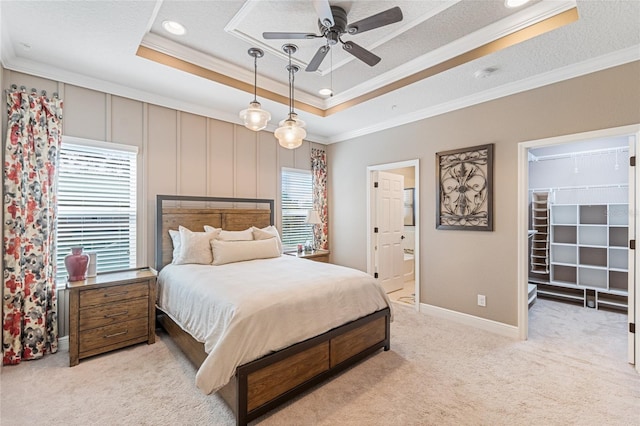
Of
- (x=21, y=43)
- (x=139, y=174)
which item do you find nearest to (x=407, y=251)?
(x=139, y=174)

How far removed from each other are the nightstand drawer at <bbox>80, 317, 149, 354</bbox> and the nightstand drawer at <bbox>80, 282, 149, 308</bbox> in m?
0.25

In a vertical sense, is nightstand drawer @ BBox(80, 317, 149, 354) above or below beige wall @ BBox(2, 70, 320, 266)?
below

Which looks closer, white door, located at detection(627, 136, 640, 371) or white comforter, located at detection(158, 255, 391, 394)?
white comforter, located at detection(158, 255, 391, 394)

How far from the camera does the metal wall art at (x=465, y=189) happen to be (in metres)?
3.45

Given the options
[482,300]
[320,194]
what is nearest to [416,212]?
[482,300]

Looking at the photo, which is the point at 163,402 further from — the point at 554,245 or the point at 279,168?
the point at 554,245

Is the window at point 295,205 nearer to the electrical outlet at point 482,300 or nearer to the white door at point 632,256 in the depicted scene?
the electrical outlet at point 482,300

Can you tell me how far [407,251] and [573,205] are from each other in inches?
119

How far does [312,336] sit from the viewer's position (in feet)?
7.35

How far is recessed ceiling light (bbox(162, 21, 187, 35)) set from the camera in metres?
2.48

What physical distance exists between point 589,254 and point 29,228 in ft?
23.6

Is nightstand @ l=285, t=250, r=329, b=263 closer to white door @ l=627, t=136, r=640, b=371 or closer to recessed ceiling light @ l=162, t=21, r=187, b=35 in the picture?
recessed ceiling light @ l=162, t=21, r=187, b=35

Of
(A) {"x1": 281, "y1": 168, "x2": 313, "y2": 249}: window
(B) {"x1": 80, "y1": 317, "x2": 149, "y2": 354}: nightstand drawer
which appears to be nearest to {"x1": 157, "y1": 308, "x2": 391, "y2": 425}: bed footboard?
(B) {"x1": 80, "y1": 317, "x2": 149, "y2": 354}: nightstand drawer

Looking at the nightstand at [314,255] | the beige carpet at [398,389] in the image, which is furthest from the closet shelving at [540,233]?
the nightstand at [314,255]
